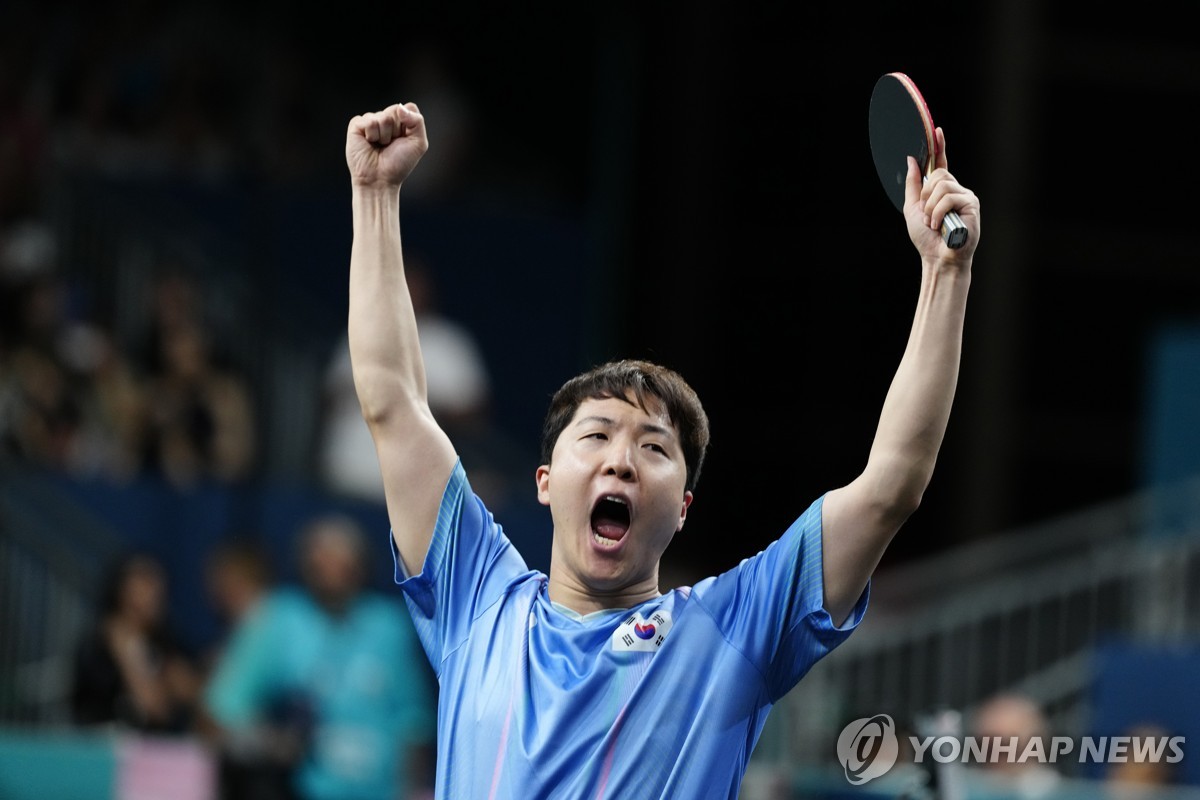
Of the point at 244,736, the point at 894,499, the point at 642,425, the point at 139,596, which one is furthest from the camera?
the point at 139,596

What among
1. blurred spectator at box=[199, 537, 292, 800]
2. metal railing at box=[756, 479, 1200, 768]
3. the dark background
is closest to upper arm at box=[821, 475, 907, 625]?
blurred spectator at box=[199, 537, 292, 800]

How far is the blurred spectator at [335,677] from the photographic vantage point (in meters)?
8.57

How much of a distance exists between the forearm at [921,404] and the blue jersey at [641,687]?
0.16 metres

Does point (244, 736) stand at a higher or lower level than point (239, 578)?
lower

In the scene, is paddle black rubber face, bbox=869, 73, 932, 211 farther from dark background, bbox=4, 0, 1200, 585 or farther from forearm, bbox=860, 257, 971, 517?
dark background, bbox=4, 0, 1200, 585

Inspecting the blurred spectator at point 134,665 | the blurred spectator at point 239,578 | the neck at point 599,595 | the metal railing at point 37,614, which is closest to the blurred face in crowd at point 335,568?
the blurred spectator at point 239,578

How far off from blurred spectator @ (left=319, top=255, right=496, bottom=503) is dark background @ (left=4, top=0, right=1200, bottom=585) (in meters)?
2.81

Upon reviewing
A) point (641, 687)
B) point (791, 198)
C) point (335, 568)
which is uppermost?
point (791, 198)

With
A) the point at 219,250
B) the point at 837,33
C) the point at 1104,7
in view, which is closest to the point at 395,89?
the point at 219,250

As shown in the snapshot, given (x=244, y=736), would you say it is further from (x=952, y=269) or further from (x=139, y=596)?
(x=952, y=269)

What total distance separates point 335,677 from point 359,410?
8.20 ft

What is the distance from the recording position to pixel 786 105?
16062mm

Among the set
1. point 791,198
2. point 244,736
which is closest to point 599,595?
point 244,736

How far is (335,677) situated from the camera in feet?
28.7
